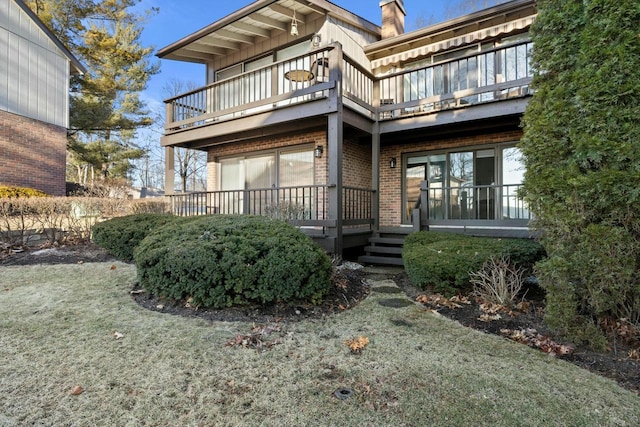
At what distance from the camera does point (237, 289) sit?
3803mm

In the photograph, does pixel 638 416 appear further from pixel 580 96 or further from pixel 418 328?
pixel 580 96

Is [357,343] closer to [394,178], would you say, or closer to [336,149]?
[336,149]

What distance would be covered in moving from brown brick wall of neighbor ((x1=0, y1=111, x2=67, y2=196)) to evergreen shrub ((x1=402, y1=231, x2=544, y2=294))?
14.4 metres

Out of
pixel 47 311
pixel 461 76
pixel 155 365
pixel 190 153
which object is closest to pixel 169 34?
pixel 190 153

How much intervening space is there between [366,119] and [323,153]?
1.51 m

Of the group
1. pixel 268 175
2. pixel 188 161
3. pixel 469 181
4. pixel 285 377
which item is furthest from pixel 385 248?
pixel 188 161

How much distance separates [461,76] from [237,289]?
7.71 metres

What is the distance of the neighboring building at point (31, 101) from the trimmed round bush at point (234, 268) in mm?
12083

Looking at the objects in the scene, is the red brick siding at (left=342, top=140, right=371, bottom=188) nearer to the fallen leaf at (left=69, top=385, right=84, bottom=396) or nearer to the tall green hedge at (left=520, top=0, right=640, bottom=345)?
the tall green hedge at (left=520, top=0, right=640, bottom=345)

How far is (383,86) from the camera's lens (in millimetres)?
9203

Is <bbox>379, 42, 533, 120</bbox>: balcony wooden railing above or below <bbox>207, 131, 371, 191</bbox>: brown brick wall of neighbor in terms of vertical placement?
above

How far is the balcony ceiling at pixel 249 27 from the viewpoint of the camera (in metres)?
8.37

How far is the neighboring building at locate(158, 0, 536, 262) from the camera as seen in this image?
6934 mm

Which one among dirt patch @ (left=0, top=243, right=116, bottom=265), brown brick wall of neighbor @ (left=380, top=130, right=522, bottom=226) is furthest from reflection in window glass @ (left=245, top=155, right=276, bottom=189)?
dirt patch @ (left=0, top=243, right=116, bottom=265)
